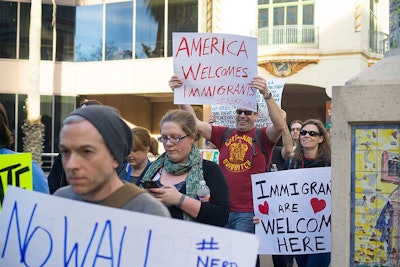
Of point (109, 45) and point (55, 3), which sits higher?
point (55, 3)

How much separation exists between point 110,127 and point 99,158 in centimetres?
13

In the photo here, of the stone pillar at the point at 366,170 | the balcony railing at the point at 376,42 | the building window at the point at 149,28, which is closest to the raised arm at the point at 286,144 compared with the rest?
the stone pillar at the point at 366,170

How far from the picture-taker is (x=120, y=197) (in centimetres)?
221

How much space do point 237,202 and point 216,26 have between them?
55.5 ft

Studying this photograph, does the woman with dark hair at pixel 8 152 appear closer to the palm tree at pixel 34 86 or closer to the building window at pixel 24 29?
the palm tree at pixel 34 86

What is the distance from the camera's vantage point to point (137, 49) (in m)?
23.6

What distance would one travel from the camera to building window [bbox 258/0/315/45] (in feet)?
65.3

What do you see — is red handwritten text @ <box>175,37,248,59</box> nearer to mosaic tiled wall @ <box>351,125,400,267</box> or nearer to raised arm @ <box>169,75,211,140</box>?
raised arm @ <box>169,75,211,140</box>

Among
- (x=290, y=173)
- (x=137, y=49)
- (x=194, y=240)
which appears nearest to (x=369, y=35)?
(x=137, y=49)

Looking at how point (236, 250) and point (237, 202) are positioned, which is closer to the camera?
point (236, 250)

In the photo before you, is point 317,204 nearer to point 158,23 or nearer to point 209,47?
point 209,47

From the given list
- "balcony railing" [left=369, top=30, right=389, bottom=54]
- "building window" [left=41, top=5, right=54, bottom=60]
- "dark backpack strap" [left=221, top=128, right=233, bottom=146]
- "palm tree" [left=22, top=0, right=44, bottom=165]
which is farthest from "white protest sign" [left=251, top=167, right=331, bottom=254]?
"building window" [left=41, top=5, right=54, bottom=60]

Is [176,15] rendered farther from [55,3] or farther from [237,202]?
[237,202]

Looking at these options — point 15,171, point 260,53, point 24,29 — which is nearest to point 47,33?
point 24,29
